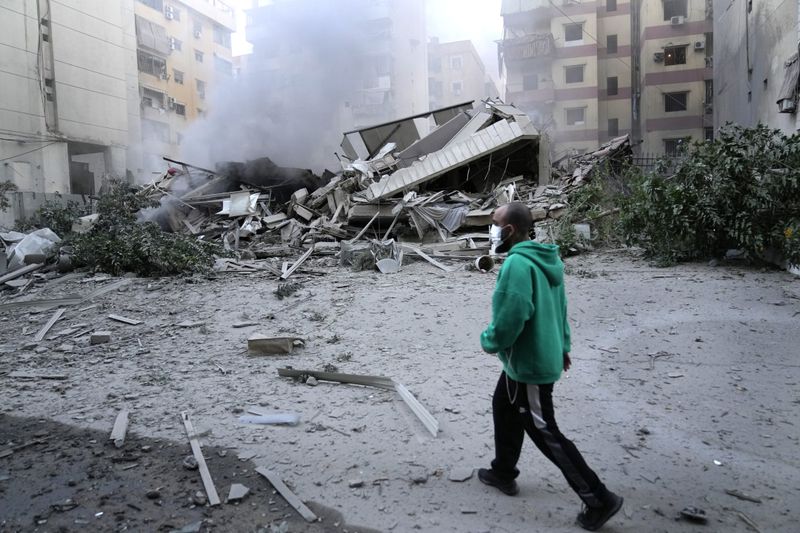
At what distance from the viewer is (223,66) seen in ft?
134

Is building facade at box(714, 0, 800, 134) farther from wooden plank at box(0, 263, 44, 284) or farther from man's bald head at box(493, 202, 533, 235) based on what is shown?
wooden plank at box(0, 263, 44, 284)

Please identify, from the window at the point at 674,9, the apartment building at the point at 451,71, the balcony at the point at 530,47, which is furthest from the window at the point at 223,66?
the window at the point at 674,9

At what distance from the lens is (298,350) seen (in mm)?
5250

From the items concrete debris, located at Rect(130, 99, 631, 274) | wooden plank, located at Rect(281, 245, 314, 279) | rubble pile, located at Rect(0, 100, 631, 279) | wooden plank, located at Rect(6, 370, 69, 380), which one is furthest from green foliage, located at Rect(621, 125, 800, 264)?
wooden plank, located at Rect(6, 370, 69, 380)

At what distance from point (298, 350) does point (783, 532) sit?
3.94 meters

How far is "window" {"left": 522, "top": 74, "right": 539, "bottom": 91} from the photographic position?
3362cm

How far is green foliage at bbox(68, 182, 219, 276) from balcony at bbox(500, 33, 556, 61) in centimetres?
2762

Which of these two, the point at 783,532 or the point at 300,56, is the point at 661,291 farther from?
the point at 300,56

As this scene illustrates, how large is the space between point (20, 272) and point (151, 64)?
26.6m

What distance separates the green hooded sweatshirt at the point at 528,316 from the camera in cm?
220

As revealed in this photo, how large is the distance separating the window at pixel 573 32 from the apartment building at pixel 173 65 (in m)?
20.4

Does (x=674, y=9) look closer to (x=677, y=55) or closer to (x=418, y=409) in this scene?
(x=677, y=55)

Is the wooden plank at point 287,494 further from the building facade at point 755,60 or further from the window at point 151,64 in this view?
the window at point 151,64

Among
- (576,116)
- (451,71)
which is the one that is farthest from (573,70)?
(451,71)
